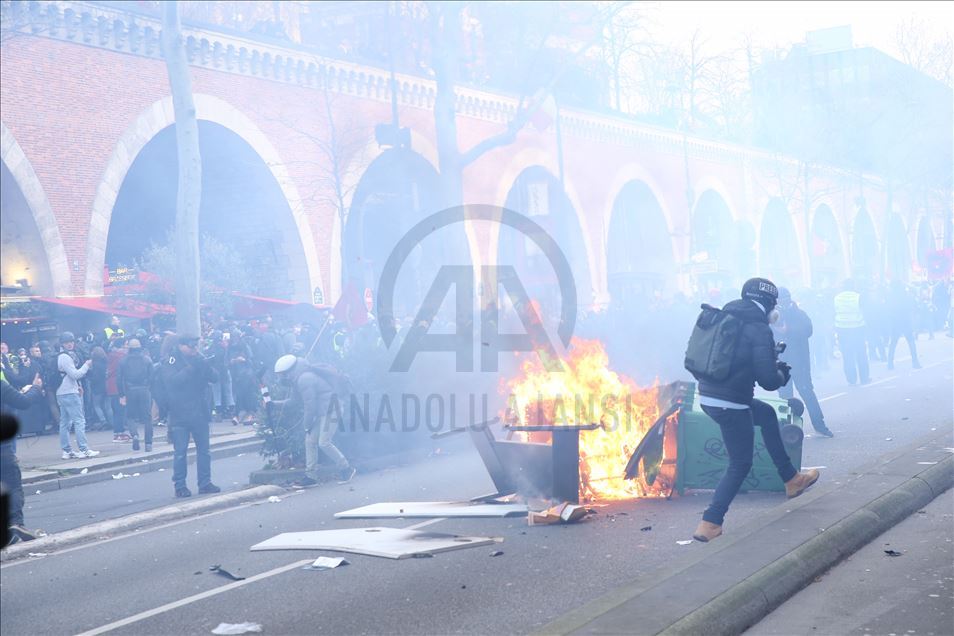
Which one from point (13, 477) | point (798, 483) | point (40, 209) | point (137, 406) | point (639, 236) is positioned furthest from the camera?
point (639, 236)

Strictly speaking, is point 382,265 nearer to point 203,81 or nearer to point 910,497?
point 203,81

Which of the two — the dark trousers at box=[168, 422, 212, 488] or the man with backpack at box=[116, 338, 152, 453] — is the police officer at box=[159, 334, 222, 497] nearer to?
the dark trousers at box=[168, 422, 212, 488]

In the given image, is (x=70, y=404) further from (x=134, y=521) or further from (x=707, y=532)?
(x=707, y=532)

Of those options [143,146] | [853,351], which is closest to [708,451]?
[853,351]

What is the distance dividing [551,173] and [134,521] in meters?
34.1

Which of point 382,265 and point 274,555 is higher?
point 382,265

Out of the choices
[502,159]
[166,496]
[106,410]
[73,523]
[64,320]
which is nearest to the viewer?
[73,523]

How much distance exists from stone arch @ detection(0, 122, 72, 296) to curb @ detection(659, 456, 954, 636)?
20186 mm

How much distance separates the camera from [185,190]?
20.8m

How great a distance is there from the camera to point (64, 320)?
2373 cm

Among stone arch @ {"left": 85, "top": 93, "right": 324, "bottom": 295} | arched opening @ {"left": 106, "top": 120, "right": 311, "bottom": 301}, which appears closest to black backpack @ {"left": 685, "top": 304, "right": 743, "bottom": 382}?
stone arch @ {"left": 85, "top": 93, "right": 324, "bottom": 295}

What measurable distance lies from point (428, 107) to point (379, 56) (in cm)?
581

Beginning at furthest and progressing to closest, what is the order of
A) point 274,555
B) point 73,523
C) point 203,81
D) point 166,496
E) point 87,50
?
point 203,81 < point 87,50 < point 166,496 < point 73,523 < point 274,555

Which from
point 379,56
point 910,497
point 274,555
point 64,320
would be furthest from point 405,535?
point 379,56
